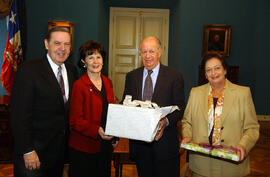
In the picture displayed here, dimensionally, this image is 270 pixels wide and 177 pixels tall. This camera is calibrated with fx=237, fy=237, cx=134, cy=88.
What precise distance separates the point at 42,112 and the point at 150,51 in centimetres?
97

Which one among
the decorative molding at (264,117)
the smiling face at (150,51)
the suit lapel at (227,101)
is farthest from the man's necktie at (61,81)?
the decorative molding at (264,117)

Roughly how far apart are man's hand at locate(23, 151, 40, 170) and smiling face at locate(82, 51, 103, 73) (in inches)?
30.3

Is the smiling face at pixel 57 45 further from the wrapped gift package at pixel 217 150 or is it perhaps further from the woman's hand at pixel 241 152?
the woman's hand at pixel 241 152

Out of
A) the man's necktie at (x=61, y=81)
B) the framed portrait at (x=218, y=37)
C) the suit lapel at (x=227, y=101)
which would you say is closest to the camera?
the suit lapel at (x=227, y=101)

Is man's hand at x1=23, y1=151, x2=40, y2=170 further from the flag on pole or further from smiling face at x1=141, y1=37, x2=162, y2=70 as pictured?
the flag on pole

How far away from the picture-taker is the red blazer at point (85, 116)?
6.02 feet

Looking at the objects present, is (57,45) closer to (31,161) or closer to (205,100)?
(31,161)

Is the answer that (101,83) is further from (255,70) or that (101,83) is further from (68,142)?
(255,70)

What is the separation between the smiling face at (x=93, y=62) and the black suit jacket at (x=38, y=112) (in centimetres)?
30

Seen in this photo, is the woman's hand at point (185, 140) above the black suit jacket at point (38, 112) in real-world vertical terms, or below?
below

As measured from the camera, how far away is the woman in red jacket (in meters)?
1.85

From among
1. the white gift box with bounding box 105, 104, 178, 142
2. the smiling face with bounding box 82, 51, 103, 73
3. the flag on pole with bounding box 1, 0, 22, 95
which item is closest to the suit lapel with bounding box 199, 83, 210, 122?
the white gift box with bounding box 105, 104, 178, 142

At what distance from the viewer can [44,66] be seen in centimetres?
180

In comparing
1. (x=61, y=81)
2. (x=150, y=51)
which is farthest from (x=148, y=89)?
(x=61, y=81)
